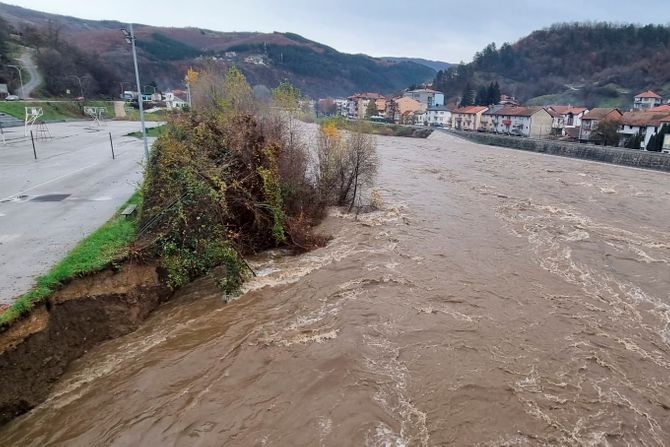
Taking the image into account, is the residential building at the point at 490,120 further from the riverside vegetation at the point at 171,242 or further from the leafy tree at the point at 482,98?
the riverside vegetation at the point at 171,242

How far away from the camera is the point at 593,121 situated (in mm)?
59469

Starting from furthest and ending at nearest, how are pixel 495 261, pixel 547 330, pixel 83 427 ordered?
pixel 495 261 → pixel 547 330 → pixel 83 427

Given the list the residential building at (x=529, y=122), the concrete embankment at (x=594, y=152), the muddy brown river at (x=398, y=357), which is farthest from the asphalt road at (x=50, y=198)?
the residential building at (x=529, y=122)

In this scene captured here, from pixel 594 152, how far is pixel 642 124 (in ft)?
34.0

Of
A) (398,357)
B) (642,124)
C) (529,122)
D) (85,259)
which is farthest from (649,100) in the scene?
(85,259)

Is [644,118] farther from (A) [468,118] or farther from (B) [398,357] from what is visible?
(B) [398,357]

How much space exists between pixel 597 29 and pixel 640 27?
39.1 feet

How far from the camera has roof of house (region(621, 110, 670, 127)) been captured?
48703mm

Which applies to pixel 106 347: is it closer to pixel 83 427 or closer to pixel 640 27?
pixel 83 427

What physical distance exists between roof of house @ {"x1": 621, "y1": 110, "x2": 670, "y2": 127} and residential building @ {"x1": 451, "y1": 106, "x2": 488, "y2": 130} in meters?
32.3

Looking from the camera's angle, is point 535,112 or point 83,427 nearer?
point 83,427

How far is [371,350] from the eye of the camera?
8734 millimetres

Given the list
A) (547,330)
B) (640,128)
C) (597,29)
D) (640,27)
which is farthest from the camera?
(597,29)

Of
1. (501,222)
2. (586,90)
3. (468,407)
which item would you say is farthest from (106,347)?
(586,90)
